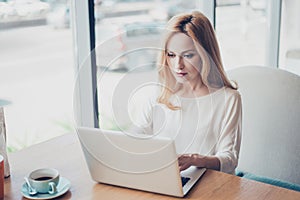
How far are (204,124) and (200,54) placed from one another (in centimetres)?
22


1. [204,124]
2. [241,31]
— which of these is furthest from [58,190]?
[241,31]

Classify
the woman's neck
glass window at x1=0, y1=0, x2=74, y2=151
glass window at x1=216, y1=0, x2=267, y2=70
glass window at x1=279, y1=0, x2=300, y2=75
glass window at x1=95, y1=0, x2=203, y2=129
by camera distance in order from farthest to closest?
1. glass window at x1=279, y1=0, x2=300, y2=75
2. glass window at x1=216, y1=0, x2=267, y2=70
3. glass window at x1=0, y1=0, x2=74, y2=151
4. the woman's neck
5. glass window at x1=95, y1=0, x2=203, y2=129

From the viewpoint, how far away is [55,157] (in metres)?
1.40

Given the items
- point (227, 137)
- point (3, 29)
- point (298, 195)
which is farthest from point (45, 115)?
point (298, 195)

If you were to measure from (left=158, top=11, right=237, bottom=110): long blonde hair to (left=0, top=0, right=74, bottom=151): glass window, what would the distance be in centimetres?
60

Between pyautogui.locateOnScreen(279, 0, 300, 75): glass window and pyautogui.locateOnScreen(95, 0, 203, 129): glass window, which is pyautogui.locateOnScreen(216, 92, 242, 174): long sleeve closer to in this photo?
pyautogui.locateOnScreen(95, 0, 203, 129): glass window

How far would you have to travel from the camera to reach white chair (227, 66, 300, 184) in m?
1.76

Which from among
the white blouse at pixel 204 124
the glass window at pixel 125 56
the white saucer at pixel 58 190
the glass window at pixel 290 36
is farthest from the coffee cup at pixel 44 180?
the glass window at pixel 290 36

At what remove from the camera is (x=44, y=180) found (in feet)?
3.82

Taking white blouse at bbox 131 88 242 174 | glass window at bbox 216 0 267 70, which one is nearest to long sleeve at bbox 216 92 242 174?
white blouse at bbox 131 88 242 174

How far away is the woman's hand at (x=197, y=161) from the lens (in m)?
1.22

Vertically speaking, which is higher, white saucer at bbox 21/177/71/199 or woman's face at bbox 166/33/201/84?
woman's face at bbox 166/33/201/84

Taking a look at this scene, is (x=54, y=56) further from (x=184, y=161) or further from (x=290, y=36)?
(x=290, y=36)

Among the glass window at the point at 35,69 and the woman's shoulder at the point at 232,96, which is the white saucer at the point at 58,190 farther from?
the glass window at the point at 35,69
